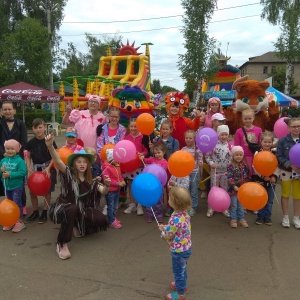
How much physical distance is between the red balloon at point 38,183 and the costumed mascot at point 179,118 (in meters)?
2.11

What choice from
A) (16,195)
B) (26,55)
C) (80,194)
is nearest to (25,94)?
(26,55)

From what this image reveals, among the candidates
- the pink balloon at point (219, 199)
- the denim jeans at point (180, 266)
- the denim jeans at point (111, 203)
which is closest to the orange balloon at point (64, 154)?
the denim jeans at point (111, 203)

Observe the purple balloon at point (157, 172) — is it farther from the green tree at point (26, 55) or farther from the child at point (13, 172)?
the green tree at point (26, 55)

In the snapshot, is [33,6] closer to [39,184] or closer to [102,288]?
[39,184]

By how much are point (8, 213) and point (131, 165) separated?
5.69 feet

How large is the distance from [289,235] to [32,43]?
1695 centimetres

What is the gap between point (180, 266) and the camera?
2.71 meters

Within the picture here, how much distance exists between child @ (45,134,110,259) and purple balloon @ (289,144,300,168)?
2321 millimetres

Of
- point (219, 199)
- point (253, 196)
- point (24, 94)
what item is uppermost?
point (24, 94)

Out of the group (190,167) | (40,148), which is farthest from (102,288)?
(40,148)

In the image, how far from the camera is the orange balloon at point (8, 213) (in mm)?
3955

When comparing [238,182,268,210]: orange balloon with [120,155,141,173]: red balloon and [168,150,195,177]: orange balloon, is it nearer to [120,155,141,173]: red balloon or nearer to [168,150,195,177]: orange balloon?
[168,150,195,177]: orange balloon

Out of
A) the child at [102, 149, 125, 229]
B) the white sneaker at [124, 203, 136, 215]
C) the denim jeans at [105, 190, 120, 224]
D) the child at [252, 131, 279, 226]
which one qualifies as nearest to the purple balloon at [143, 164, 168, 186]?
the child at [102, 149, 125, 229]

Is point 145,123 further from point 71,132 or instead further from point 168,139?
point 71,132
